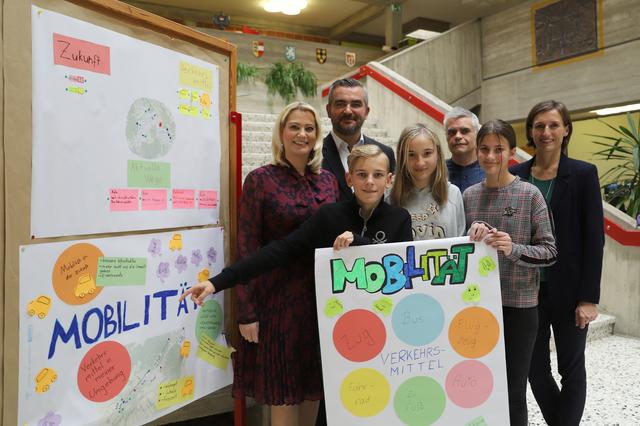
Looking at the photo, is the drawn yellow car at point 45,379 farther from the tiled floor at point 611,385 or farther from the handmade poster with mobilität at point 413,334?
the tiled floor at point 611,385

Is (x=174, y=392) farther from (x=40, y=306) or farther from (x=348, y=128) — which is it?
(x=348, y=128)

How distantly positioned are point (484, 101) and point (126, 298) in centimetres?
921

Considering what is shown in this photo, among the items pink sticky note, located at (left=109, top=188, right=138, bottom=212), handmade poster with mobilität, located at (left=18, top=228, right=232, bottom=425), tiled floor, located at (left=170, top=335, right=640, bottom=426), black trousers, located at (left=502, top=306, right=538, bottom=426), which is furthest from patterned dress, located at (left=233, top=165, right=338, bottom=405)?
tiled floor, located at (left=170, top=335, right=640, bottom=426)

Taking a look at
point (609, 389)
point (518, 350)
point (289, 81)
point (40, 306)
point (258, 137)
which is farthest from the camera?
point (289, 81)

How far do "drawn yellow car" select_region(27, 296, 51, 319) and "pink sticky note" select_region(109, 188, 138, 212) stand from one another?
0.37 metres

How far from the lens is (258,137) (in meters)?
5.32

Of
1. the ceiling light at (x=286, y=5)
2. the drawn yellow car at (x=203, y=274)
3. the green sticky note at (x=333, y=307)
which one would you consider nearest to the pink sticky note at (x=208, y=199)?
the drawn yellow car at (x=203, y=274)

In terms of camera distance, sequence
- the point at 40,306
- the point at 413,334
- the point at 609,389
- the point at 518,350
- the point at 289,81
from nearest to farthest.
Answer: the point at 40,306 < the point at 413,334 < the point at 518,350 < the point at 609,389 < the point at 289,81

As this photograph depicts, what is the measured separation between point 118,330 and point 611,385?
10.5ft

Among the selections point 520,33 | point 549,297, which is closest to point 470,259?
point 549,297

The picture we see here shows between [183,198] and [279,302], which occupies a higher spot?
[183,198]

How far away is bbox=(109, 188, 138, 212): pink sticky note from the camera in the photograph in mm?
1735

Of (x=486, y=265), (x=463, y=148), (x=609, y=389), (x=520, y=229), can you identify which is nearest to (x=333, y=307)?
(x=486, y=265)

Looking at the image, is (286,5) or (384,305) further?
(286,5)
